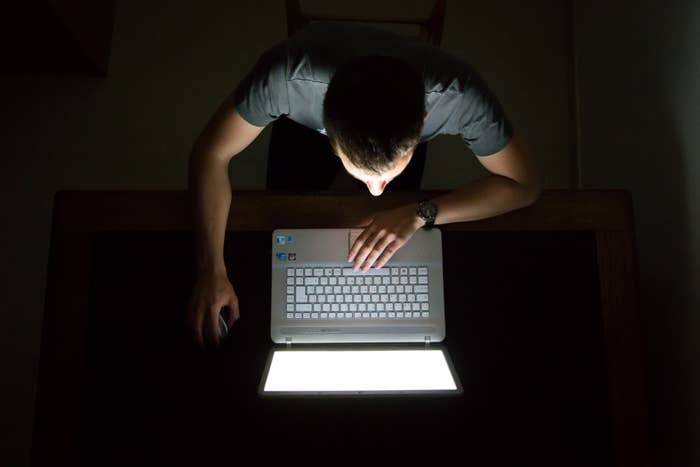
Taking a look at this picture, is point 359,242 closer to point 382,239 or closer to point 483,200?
point 382,239

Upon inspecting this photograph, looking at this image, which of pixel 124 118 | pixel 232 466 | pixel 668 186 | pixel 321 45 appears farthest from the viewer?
pixel 124 118

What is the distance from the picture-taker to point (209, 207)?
927 millimetres

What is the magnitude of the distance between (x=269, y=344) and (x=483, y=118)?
0.65 m

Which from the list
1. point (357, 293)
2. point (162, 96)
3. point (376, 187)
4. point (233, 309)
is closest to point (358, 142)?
point (376, 187)

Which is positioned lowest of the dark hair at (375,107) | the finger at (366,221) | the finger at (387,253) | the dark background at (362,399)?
the dark background at (362,399)

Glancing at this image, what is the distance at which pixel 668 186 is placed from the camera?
3.43ft

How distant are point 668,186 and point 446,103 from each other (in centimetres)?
60

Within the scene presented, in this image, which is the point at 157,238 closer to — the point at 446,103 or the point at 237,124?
the point at 237,124

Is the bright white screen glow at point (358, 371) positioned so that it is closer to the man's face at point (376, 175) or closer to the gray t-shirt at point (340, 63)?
the man's face at point (376, 175)

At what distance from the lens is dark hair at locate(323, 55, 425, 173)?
745 millimetres

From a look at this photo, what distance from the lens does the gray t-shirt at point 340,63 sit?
882mm

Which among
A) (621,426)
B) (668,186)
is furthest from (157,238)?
(668,186)

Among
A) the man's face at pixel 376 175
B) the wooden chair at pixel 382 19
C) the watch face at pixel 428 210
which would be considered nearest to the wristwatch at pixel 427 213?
the watch face at pixel 428 210

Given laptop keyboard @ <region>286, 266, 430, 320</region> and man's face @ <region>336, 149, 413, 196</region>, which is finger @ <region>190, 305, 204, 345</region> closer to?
laptop keyboard @ <region>286, 266, 430, 320</region>
